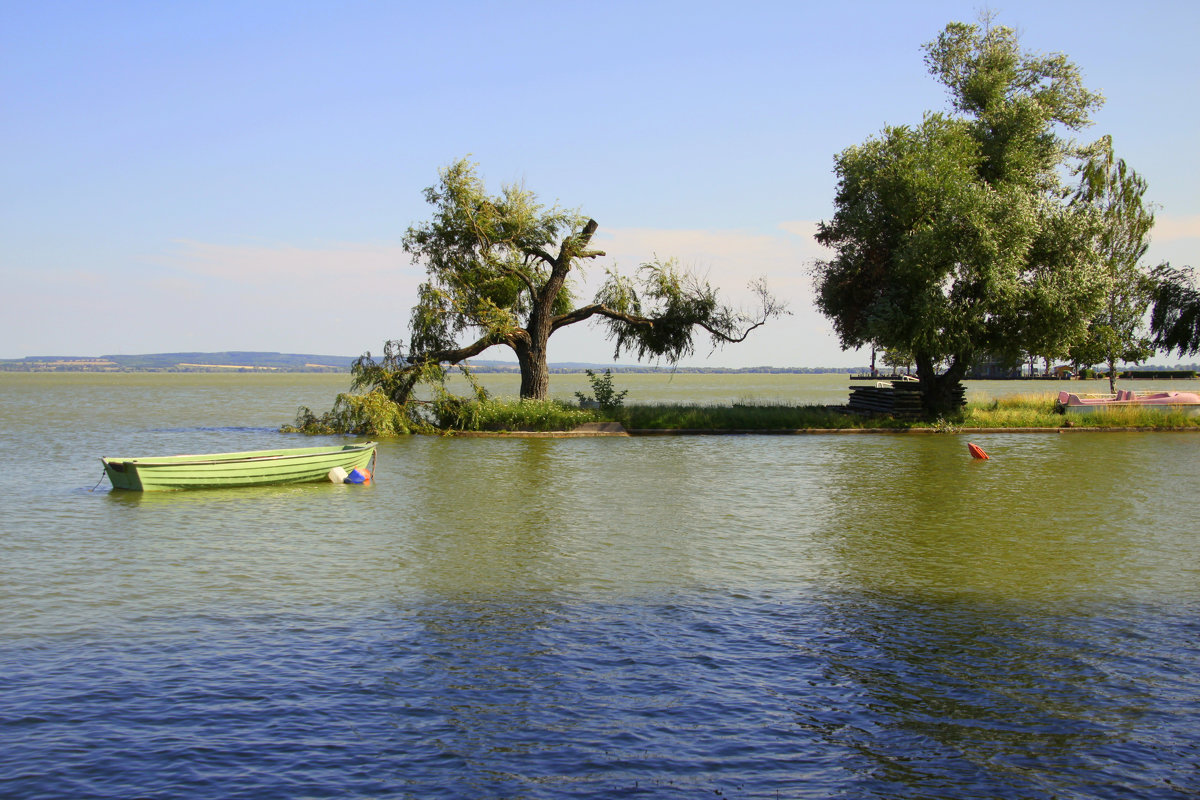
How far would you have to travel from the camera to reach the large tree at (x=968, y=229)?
117 ft

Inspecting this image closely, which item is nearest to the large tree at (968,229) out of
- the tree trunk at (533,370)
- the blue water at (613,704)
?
the tree trunk at (533,370)

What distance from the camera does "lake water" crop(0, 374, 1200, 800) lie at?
7.60 meters

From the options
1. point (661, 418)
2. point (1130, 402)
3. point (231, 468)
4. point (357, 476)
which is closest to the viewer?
point (231, 468)

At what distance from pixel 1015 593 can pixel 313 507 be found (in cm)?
1429

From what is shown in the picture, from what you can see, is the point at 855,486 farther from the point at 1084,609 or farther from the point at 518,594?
the point at 518,594

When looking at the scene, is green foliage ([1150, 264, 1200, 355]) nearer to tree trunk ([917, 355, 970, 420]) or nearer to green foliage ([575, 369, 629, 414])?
tree trunk ([917, 355, 970, 420])

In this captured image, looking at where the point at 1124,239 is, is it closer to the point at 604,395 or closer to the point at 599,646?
the point at 604,395

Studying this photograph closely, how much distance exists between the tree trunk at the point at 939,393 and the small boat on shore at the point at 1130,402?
18.9 feet

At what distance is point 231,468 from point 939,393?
30.1 m

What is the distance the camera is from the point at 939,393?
136 feet

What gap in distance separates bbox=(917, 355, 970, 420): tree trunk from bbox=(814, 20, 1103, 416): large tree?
6 centimetres

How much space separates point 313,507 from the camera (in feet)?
68.2

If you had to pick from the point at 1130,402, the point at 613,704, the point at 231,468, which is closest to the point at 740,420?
the point at 1130,402

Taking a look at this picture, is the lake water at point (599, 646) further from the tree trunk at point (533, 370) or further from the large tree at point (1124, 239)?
the large tree at point (1124, 239)
